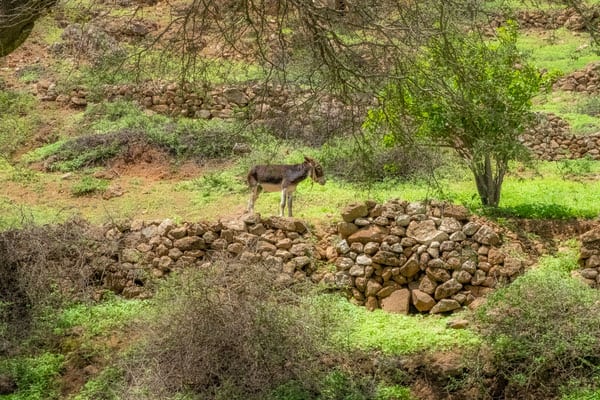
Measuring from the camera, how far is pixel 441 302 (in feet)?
29.9

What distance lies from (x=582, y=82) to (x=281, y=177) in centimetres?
1204

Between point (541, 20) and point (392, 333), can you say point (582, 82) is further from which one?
point (392, 333)

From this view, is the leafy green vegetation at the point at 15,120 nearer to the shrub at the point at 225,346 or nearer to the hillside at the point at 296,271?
the hillside at the point at 296,271

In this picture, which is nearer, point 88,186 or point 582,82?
point 88,186

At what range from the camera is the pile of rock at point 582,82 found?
19844 millimetres

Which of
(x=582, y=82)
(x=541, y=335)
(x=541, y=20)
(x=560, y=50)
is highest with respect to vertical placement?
(x=541, y=20)

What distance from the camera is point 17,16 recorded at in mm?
5695

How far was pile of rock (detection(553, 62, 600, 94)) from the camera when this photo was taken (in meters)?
19.8

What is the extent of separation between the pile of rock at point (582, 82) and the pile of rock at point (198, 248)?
12623mm

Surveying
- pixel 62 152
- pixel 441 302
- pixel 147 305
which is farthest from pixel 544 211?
pixel 62 152

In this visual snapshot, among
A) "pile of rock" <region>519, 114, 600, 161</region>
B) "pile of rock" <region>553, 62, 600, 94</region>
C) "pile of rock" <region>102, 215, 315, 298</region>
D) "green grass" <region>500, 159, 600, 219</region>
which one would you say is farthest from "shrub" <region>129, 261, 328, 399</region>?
"pile of rock" <region>553, 62, 600, 94</region>

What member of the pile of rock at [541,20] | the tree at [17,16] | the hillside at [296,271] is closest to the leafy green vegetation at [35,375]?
the hillside at [296,271]

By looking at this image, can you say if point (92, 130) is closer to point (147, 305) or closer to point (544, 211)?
point (147, 305)

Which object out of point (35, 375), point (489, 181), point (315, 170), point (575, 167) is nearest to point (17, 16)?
point (35, 375)
